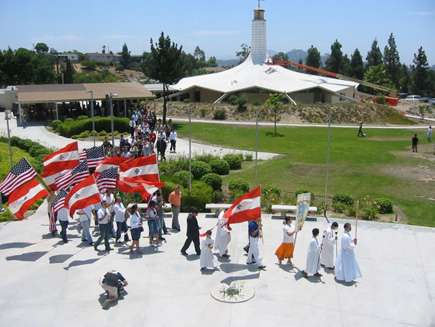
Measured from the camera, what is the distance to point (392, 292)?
36.5 ft

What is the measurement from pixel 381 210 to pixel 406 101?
2318 inches

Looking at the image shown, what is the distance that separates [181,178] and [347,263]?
9.93 m

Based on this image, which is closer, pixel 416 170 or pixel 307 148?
pixel 416 170

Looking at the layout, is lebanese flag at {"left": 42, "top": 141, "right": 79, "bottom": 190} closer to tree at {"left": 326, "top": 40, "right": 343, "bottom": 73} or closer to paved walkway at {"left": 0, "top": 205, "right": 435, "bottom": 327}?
paved walkway at {"left": 0, "top": 205, "right": 435, "bottom": 327}

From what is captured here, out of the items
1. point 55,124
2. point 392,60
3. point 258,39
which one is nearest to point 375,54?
point 392,60

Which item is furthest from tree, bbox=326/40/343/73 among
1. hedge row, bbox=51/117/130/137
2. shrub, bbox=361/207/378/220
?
shrub, bbox=361/207/378/220

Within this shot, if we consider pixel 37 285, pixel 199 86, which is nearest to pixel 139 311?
pixel 37 285

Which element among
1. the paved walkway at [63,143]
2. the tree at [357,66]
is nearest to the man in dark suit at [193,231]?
the paved walkway at [63,143]

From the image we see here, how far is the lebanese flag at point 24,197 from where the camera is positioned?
1379cm

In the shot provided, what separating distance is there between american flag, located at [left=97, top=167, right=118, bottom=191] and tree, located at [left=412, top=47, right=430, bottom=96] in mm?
78768

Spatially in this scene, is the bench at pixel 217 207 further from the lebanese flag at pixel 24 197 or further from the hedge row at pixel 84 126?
the hedge row at pixel 84 126

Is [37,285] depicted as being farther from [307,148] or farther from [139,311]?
[307,148]

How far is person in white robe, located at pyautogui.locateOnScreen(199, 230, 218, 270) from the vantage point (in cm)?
1215

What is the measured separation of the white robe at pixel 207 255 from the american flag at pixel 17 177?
5.88 m
